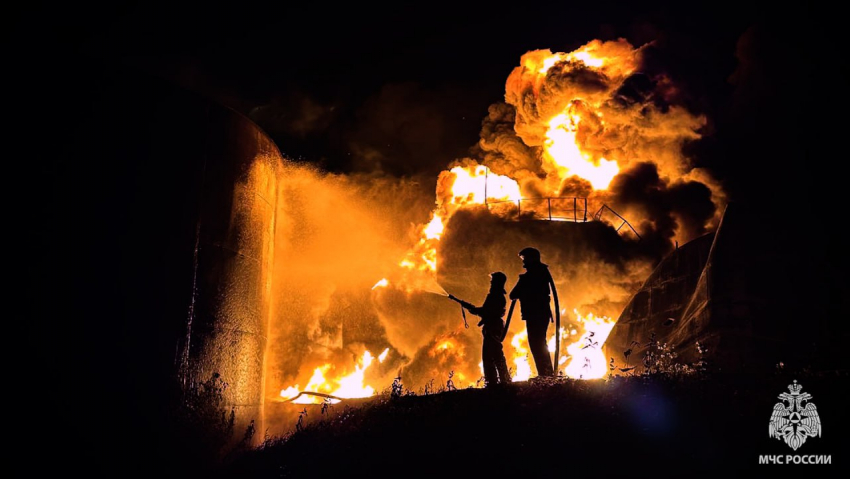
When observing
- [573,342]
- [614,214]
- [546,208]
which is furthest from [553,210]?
[573,342]

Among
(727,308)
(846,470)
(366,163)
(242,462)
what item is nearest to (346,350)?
(366,163)

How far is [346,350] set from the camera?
22.2 meters

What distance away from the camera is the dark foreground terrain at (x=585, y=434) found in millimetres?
5488

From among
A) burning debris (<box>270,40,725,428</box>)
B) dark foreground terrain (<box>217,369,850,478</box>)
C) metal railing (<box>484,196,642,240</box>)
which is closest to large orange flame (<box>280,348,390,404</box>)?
burning debris (<box>270,40,725,428</box>)

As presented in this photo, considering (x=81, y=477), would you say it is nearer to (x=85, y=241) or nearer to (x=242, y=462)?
(x=242, y=462)

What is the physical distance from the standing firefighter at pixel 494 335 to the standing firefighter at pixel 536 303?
459 millimetres

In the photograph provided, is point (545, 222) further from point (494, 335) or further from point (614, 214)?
point (494, 335)

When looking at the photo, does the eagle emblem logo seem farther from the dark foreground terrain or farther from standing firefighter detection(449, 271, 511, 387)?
standing firefighter detection(449, 271, 511, 387)

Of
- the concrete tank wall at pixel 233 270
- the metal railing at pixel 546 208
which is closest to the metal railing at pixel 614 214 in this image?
the metal railing at pixel 546 208

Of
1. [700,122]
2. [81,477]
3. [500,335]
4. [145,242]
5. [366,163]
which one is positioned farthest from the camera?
[366,163]

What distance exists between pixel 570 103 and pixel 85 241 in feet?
55.4

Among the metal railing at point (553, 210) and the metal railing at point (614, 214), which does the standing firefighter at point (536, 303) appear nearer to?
the metal railing at point (553, 210)

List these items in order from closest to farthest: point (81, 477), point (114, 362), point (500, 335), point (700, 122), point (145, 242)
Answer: point (81, 477)
point (114, 362)
point (145, 242)
point (500, 335)
point (700, 122)

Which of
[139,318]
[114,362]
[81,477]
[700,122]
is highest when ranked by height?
[700,122]
